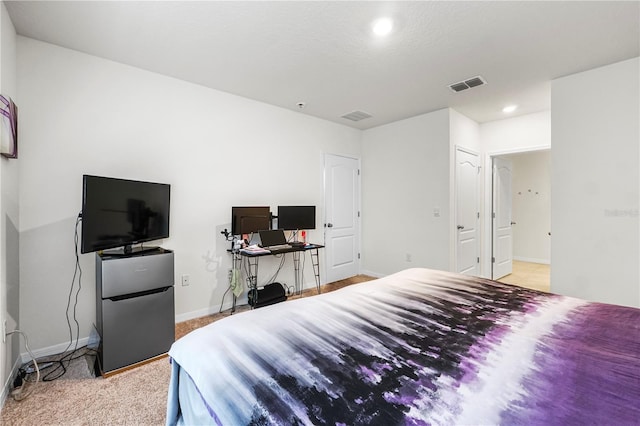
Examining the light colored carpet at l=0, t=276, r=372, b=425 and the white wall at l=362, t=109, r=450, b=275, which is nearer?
the light colored carpet at l=0, t=276, r=372, b=425

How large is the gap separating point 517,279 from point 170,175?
5.53m

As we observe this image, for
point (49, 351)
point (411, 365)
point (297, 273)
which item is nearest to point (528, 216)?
point (297, 273)

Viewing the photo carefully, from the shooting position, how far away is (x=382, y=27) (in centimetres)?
220

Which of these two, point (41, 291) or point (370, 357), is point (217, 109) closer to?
point (41, 291)

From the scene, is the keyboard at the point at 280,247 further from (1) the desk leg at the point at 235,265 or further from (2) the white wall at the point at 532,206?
(2) the white wall at the point at 532,206

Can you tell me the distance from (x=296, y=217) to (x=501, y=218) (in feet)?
11.8

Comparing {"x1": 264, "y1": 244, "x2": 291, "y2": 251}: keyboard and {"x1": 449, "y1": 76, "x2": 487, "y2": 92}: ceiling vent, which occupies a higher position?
{"x1": 449, "y1": 76, "x2": 487, "y2": 92}: ceiling vent

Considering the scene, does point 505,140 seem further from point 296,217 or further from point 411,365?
point 411,365

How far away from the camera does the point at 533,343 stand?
1.18 metres

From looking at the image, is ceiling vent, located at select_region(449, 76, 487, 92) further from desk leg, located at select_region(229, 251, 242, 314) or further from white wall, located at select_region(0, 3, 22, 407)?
white wall, located at select_region(0, 3, 22, 407)

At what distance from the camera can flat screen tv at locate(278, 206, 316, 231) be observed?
3.83 m

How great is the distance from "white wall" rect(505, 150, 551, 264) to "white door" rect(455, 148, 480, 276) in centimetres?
244

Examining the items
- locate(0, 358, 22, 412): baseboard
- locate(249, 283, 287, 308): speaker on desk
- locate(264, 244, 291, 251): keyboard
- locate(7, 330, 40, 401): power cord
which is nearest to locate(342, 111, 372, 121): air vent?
locate(264, 244, 291, 251): keyboard

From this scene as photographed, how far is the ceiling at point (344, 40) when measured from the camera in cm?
201
